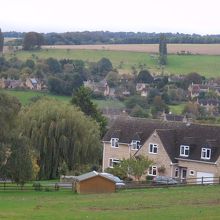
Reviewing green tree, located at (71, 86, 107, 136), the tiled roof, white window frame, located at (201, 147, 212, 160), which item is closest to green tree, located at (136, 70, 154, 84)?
green tree, located at (71, 86, 107, 136)

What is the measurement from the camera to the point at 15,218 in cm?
2939

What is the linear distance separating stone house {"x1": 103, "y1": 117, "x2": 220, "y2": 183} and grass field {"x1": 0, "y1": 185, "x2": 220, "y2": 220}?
1313cm

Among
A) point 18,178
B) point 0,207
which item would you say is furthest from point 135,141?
point 0,207

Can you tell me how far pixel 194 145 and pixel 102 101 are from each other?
100.0 meters

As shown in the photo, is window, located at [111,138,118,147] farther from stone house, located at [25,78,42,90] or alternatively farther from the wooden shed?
stone house, located at [25,78,42,90]

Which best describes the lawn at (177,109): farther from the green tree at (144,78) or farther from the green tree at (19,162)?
the green tree at (19,162)

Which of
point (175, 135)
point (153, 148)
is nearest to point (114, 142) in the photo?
point (153, 148)

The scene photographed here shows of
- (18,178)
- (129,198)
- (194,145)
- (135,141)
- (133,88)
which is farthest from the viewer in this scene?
(133,88)

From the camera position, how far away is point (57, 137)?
66.9 metres

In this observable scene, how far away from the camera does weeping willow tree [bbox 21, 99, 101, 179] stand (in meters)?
66.6

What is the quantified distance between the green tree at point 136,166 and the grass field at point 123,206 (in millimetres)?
10172

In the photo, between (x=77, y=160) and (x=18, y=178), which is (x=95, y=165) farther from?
(x=18, y=178)

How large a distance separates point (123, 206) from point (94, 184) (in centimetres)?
1266

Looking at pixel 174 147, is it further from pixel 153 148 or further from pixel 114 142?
pixel 114 142
